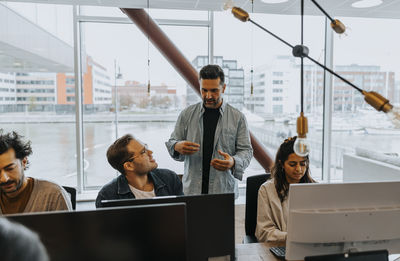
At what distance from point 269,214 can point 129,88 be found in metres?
3.10

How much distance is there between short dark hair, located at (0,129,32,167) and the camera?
1.45 meters

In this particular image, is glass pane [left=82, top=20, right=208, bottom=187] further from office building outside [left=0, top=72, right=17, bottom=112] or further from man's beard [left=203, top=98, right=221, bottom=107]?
man's beard [left=203, top=98, right=221, bottom=107]

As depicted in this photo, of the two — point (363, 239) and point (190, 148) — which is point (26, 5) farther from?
point (363, 239)

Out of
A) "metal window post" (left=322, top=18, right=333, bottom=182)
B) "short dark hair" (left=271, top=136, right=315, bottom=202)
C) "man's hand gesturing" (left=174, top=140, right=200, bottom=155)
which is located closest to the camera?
"short dark hair" (left=271, top=136, right=315, bottom=202)

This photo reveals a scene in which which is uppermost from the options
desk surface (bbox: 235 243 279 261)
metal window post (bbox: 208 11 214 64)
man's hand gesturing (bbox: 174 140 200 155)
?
metal window post (bbox: 208 11 214 64)

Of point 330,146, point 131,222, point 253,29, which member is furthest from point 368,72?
point 131,222

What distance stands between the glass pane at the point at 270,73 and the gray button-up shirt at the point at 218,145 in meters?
1.88

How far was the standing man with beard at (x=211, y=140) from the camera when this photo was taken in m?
2.19

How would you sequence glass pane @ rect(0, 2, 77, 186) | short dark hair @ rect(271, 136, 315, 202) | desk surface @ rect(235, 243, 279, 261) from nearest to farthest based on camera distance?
1. desk surface @ rect(235, 243, 279, 261)
2. short dark hair @ rect(271, 136, 315, 202)
3. glass pane @ rect(0, 2, 77, 186)

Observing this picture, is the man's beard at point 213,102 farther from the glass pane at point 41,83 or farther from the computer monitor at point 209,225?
the glass pane at point 41,83

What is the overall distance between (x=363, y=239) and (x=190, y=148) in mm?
1169

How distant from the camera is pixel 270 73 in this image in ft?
15.0

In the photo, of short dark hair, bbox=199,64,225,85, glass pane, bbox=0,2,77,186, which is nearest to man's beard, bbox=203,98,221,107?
short dark hair, bbox=199,64,225,85

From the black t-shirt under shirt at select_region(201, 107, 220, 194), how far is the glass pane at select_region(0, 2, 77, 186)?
101 inches
